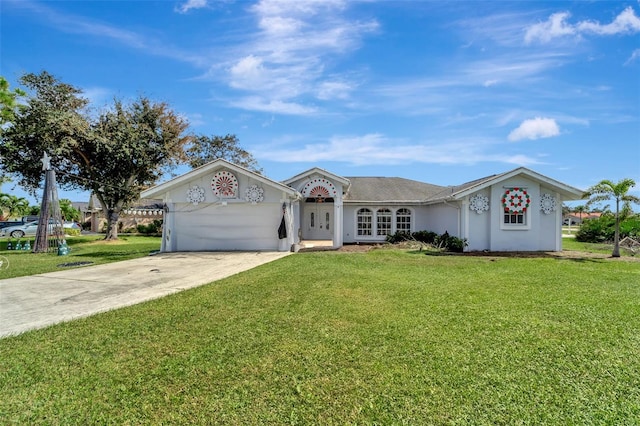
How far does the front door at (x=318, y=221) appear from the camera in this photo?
22.3 m

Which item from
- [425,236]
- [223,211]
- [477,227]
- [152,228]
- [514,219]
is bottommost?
[152,228]

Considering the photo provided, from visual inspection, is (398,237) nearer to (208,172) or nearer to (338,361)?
(208,172)

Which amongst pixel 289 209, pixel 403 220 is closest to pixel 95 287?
pixel 289 209

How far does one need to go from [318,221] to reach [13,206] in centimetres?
4298

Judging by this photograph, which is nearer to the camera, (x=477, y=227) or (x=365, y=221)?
(x=477, y=227)

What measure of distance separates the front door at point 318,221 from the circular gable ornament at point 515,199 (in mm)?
9964

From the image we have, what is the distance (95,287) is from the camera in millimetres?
8273

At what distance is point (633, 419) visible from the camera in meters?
3.06

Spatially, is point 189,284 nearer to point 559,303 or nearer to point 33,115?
point 559,303

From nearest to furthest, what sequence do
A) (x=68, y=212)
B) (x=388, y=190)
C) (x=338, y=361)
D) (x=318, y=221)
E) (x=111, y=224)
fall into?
(x=338, y=361) < (x=388, y=190) < (x=318, y=221) < (x=111, y=224) < (x=68, y=212)

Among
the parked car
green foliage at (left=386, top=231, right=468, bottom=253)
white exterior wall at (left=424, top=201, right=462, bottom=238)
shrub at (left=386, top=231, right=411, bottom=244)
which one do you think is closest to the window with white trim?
white exterior wall at (left=424, top=201, right=462, bottom=238)

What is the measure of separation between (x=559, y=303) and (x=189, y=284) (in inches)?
314

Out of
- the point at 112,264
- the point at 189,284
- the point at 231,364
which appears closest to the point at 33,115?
the point at 112,264

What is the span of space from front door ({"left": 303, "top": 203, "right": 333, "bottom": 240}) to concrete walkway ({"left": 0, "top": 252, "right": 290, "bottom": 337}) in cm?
942
